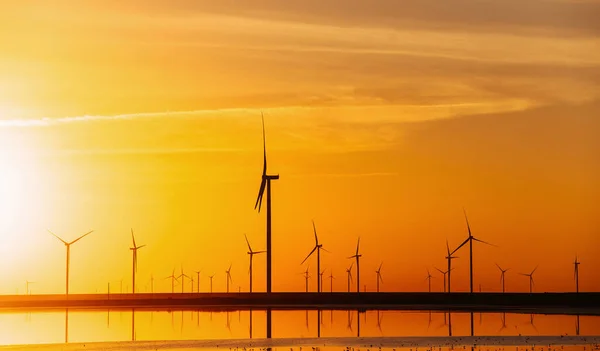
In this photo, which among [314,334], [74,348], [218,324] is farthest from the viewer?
[218,324]

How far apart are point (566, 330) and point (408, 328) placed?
12.1m

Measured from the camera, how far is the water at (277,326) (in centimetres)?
9650

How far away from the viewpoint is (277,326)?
112 metres

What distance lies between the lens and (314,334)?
318 feet

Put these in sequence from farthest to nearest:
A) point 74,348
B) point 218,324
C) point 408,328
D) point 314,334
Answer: point 218,324
point 408,328
point 314,334
point 74,348

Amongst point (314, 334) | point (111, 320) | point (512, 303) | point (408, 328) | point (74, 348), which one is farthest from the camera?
point (512, 303)

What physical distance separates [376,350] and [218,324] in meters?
41.5

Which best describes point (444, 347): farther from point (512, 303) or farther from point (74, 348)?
point (512, 303)

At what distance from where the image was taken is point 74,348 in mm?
83938

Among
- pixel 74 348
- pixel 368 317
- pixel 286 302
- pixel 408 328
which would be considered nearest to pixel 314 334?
pixel 408 328

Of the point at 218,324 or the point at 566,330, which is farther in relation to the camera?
the point at 218,324

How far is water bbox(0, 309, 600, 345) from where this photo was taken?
9650cm

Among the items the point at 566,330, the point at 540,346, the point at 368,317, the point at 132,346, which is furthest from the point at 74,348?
the point at 368,317

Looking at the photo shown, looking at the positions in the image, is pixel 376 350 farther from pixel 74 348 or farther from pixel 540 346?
pixel 74 348
